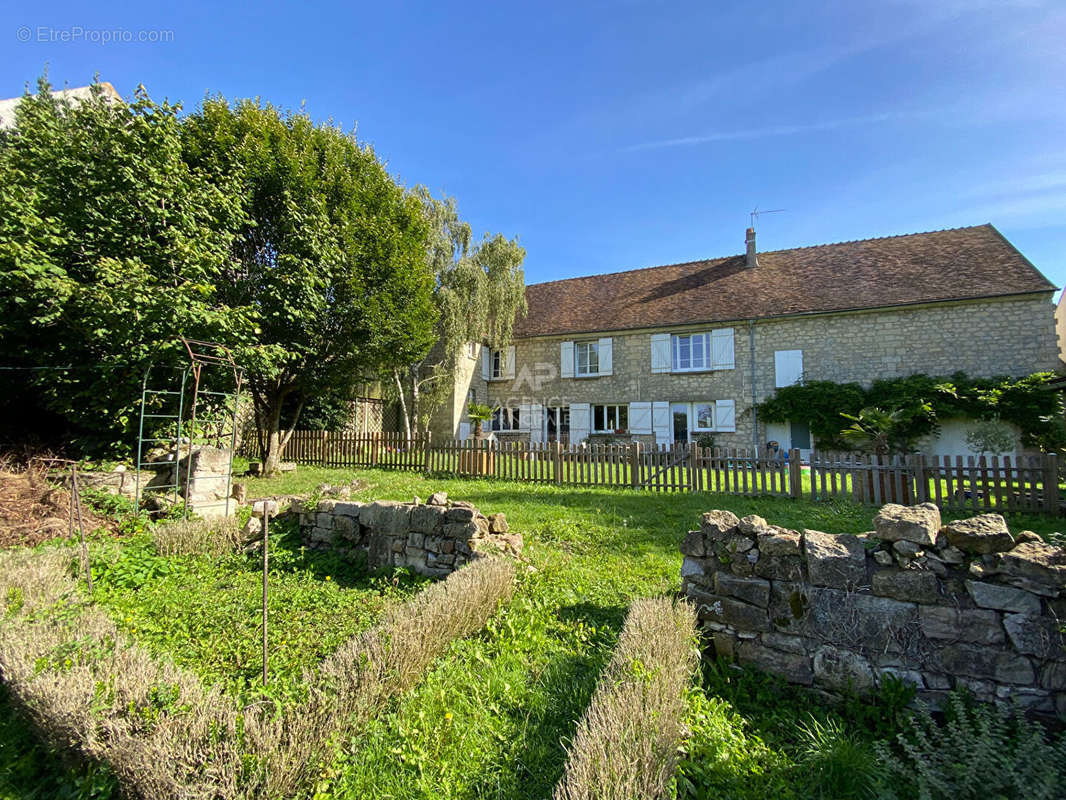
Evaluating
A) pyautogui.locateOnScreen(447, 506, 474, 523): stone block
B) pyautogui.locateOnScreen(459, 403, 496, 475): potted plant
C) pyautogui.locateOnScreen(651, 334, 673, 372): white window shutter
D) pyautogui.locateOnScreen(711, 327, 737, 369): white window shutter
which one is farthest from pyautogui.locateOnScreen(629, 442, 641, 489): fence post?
pyautogui.locateOnScreen(711, 327, 737, 369): white window shutter

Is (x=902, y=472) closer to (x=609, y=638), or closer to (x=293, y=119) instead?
(x=609, y=638)

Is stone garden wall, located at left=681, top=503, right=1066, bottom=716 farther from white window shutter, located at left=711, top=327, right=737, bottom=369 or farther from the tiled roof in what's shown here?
the tiled roof

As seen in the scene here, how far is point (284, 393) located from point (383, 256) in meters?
4.38

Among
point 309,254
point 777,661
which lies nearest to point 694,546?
point 777,661

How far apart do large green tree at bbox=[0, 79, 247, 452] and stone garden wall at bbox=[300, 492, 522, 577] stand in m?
4.58

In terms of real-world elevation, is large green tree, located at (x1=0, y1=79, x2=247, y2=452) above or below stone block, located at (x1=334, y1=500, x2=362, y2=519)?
above

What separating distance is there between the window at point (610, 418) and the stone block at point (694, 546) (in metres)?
13.9

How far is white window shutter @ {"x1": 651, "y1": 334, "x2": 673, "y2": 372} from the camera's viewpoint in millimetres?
16750

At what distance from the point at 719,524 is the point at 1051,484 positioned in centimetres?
728

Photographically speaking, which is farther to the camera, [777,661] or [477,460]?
[477,460]

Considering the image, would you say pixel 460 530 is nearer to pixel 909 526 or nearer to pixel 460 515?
pixel 460 515

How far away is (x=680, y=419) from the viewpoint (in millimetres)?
16703

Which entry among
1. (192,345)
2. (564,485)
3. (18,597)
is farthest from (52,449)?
(564,485)

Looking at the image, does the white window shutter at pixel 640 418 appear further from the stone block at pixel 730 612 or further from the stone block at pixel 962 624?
the stone block at pixel 962 624
